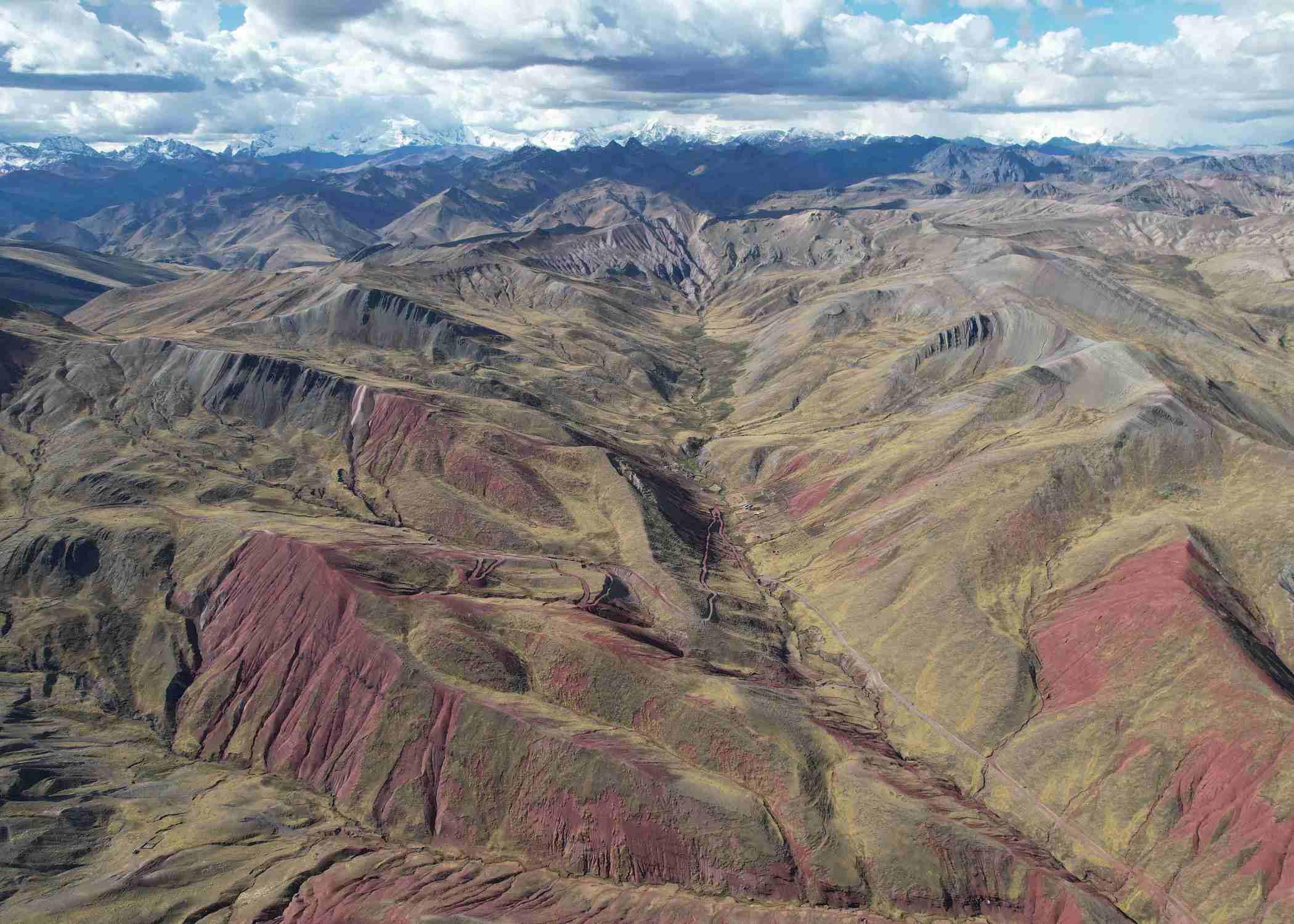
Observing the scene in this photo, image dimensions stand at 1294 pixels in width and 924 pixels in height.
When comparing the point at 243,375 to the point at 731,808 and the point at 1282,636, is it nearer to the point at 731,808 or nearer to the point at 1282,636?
the point at 731,808

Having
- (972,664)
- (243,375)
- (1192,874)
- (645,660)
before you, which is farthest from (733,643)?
(243,375)

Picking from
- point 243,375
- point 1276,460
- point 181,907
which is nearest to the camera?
point 181,907

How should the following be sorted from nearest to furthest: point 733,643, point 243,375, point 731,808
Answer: point 731,808 → point 733,643 → point 243,375

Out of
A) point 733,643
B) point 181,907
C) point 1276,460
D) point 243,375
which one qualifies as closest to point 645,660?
point 733,643

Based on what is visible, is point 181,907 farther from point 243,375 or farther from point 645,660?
point 243,375

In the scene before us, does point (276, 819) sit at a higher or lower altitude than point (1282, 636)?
lower

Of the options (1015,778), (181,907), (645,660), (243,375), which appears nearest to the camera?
(181,907)

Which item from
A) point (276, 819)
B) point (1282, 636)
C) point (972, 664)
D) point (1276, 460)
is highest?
point (1276, 460)

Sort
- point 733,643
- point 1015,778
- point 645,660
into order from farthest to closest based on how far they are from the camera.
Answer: point 733,643 < point 645,660 < point 1015,778

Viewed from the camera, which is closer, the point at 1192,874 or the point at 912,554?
the point at 1192,874
